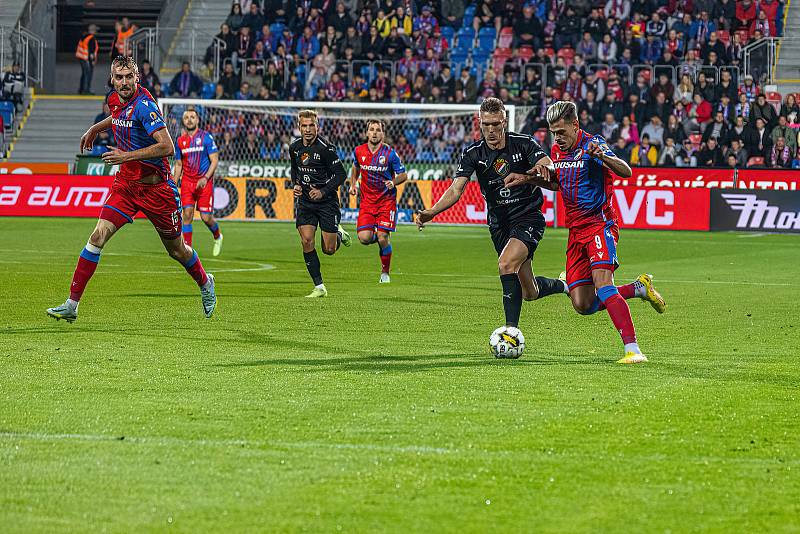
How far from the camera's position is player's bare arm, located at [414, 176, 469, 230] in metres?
10.1

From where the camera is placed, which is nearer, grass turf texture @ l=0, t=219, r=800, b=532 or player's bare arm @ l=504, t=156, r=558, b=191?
grass turf texture @ l=0, t=219, r=800, b=532

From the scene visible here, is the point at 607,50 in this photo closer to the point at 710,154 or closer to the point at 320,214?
Result: the point at 710,154

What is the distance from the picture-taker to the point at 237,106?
3316 cm

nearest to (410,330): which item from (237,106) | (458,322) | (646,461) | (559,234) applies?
(458,322)

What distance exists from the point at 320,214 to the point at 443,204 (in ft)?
19.5

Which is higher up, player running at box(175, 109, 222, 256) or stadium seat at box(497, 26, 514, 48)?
stadium seat at box(497, 26, 514, 48)

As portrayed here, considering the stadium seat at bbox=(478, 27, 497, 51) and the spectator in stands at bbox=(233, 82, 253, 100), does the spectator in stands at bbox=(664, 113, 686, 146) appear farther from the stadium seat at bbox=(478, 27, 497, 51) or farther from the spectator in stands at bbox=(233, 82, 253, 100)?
the spectator in stands at bbox=(233, 82, 253, 100)

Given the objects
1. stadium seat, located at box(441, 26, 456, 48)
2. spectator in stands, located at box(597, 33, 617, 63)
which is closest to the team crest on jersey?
spectator in stands, located at box(597, 33, 617, 63)

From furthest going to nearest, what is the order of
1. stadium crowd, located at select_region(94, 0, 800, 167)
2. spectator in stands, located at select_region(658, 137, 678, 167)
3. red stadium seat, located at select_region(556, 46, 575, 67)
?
red stadium seat, located at select_region(556, 46, 575, 67)
stadium crowd, located at select_region(94, 0, 800, 167)
spectator in stands, located at select_region(658, 137, 678, 167)

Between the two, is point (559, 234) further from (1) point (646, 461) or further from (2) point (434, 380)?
(1) point (646, 461)

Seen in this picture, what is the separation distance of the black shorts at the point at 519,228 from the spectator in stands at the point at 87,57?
3083 cm

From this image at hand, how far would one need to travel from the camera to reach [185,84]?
3697 cm

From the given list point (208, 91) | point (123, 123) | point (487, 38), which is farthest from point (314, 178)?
point (487, 38)

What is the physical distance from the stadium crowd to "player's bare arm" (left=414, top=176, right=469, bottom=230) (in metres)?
21.2
